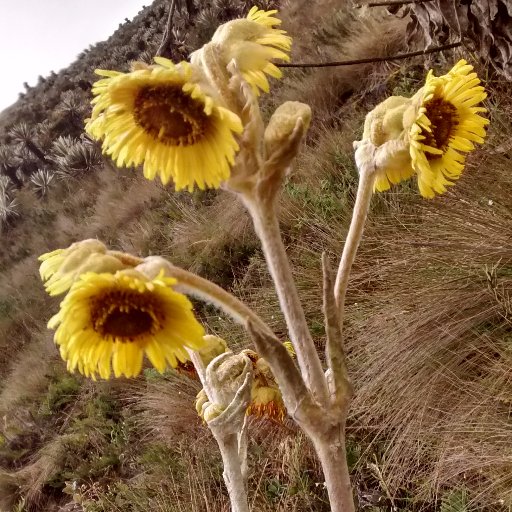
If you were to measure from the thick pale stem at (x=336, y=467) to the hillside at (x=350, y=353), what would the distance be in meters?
1.53

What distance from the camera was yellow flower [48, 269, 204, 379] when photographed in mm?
811

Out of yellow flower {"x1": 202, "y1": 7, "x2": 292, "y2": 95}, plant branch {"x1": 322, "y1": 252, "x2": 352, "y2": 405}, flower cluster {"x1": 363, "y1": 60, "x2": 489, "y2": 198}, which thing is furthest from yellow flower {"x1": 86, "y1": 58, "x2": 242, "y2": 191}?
flower cluster {"x1": 363, "y1": 60, "x2": 489, "y2": 198}

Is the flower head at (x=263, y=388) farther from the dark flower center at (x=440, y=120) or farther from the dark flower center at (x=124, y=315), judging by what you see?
the dark flower center at (x=440, y=120)

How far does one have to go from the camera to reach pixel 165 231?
6930 millimetres

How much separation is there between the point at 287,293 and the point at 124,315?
0.83ft

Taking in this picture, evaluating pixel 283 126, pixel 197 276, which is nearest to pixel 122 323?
pixel 197 276

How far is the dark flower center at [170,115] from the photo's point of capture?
866 millimetres

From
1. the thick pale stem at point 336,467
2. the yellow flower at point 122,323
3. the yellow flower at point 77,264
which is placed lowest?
the thick pale stem at point 336,467

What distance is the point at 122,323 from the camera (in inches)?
34.4

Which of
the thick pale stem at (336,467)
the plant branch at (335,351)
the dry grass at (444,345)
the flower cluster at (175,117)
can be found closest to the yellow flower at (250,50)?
the flower cluster at (175,117)

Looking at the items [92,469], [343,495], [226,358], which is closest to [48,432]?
[92,469]

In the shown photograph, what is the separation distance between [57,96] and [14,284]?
11.9 m

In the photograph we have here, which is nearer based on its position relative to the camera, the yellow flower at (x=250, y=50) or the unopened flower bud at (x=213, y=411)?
the yellow flower at (x=250, y=50)

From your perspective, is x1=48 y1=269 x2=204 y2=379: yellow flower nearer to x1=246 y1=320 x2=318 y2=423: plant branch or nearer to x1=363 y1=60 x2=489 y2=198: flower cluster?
x1=246 y1=320 x2=318 y2=423: plant branch
